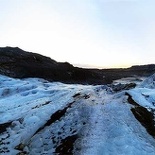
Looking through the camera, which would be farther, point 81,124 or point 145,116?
point 145,116

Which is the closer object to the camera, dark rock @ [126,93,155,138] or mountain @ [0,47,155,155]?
mountain @ [0,47,155,155]

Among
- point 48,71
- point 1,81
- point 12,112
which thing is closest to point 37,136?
point 12,112

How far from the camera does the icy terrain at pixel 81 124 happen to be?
1591 centimetres

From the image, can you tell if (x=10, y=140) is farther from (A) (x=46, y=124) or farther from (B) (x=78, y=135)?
(B) (x=78, y=135)

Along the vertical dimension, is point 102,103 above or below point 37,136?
above

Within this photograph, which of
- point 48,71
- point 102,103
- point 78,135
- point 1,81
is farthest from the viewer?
point 48,71

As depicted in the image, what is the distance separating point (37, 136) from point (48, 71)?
30390 mm

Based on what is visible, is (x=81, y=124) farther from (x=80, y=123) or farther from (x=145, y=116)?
(x=145, y=116)

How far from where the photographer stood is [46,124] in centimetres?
1931

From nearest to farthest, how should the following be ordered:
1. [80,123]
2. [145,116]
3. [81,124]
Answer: [81,124] < [80,123] < [145,116]

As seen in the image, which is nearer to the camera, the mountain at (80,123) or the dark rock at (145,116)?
the mountain at (80,123)

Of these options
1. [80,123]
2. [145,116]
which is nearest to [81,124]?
[80,123]

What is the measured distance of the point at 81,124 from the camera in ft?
60.4

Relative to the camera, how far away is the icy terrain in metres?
15.9
